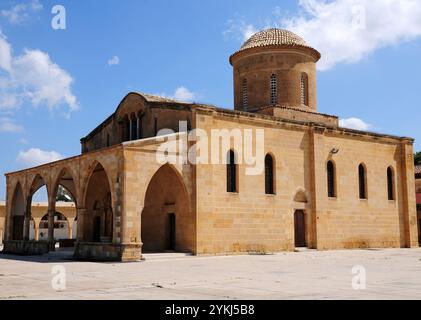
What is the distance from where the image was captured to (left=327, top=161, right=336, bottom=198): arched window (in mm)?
25695

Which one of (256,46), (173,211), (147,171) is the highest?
(256,46)

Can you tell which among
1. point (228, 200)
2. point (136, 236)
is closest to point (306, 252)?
point (228, 200)

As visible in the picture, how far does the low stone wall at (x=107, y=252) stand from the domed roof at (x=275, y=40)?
1355cm

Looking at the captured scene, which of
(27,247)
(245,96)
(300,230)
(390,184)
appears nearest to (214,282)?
(300,230)

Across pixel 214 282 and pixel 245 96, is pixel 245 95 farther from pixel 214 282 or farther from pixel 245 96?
pixel 214 282

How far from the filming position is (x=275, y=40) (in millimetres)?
27047

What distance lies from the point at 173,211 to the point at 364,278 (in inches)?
440

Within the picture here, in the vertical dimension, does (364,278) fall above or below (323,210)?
below

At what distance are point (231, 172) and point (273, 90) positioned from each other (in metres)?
6.65

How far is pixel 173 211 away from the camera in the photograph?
21.8m
